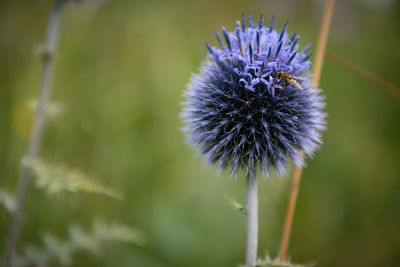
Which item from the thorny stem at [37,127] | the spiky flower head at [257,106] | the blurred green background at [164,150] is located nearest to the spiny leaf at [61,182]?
the thorny stem at [37,127]

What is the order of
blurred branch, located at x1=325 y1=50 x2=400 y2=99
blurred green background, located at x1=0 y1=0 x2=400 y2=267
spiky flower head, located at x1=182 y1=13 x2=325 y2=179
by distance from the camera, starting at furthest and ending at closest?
blurred green background, located at x1=0 y1=0 x2=400 y2=267 → blurred branch, located at x1=325 y1=50 x2=400 y2=99 → spiky flower head, located at x1=182 y1=13 x2=325 y2=179

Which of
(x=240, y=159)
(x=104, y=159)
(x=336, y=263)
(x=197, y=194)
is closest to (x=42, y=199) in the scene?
(x=104, y=159)

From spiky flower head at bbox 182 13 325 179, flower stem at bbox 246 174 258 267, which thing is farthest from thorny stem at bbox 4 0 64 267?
flower stem at bbox 246 174 258 267

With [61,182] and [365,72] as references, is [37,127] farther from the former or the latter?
[365,72]

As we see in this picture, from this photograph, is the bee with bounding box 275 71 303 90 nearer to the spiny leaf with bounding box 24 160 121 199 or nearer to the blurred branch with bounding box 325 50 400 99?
the blurred branch with bounding box 325 50 400 99

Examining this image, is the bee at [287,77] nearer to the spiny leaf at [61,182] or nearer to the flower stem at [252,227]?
the flower stem at [252,227]

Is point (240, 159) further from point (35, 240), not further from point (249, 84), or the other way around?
point (35, 240)

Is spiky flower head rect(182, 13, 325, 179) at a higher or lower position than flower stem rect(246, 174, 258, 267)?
higher

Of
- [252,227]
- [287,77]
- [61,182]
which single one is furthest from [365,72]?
[61,182]
